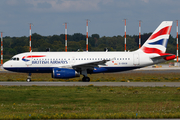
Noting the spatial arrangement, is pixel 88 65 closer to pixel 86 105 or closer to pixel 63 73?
pixel 63 73

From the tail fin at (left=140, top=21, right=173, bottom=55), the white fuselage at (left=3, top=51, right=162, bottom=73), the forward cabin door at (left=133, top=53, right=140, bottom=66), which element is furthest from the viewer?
the tail fin at (left=140, top=21, right=173, bottom=55)

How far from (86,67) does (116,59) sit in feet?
13.0

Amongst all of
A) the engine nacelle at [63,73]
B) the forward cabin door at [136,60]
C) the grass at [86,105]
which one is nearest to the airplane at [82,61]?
the forward cabin door at [136,60]

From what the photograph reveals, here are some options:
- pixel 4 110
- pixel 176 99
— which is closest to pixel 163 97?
pixel 176 99

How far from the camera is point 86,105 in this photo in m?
17.6

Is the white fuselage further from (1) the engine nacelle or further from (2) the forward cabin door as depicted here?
(1) the engine nacelle

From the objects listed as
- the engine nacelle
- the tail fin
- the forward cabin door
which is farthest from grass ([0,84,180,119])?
the tail fin

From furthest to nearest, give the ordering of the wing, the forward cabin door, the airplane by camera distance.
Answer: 1. the forward cabin door
2. the airplane
3. the wing

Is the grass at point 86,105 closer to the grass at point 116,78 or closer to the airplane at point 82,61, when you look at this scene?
the airplane at point 82,61

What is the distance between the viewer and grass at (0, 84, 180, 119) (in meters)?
13.9

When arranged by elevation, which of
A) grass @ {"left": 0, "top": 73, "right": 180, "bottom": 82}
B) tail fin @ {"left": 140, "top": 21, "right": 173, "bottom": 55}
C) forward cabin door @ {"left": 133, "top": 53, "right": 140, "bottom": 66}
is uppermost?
tail fin @ {"left": 140, "top": 21, "right": 173, "bottom": 55}

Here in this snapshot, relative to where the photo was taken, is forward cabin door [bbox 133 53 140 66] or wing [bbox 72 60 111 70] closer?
wing [bbox 72 60 111 70]

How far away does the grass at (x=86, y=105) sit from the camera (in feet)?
45.5

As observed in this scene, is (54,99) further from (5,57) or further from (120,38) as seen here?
(120,38)
